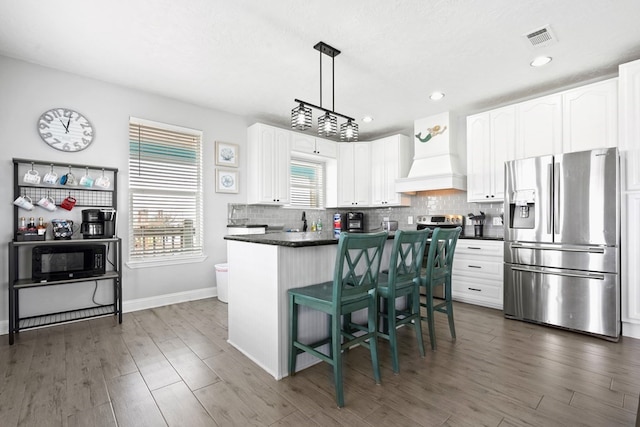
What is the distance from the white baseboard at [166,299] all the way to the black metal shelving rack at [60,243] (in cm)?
18

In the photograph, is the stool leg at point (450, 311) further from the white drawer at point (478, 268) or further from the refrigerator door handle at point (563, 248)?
the white drawer at point (478, 268)

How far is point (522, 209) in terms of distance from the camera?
3377 millimetres

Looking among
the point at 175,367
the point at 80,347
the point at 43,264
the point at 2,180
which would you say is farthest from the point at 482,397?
the point at 2,180

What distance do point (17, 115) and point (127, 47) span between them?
4.42ft

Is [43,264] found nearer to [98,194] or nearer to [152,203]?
[98,194]

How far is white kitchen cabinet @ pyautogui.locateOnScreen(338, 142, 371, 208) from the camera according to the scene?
5.56 m

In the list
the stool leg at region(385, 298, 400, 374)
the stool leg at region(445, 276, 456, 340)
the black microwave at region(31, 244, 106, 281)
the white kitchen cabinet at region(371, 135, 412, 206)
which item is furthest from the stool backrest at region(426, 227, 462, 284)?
the black microwave at region(31, 244, 106, 281)

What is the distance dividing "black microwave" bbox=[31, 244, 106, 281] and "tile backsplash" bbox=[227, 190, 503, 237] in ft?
5.54

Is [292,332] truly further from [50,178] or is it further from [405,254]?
[50,178]

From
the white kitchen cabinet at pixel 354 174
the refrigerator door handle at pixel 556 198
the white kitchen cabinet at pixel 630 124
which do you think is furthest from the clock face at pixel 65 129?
the white kitchen cabinet at pixel 630 124

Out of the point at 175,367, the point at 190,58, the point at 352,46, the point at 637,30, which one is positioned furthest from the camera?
the point at 190,58

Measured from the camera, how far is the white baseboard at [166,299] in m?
3.62

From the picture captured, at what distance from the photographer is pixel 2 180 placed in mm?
2924

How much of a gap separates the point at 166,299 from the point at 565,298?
4.44 meters
